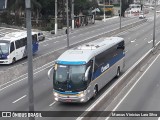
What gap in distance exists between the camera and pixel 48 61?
36.9 metres

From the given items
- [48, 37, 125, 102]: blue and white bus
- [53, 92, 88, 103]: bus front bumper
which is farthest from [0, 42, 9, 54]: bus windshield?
[53, 92, 88, 103]: bus front bumper

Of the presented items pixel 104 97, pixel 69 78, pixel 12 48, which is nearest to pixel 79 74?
pixel 69 78

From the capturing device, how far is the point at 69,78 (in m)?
21.3

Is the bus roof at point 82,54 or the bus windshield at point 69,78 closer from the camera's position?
the bus windshield at point 69,78

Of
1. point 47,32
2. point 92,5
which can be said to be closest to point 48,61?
point 47,32

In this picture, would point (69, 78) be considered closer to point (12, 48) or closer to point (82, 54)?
point (82, 54)

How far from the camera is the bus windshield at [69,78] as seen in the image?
21.2 metres

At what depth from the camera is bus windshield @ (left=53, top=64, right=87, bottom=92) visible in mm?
21250

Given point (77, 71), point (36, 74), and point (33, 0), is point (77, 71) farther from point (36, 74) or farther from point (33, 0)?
point (33, 0)

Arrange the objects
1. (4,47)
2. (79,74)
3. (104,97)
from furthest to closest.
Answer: (4,47), (79,74), (104,97)

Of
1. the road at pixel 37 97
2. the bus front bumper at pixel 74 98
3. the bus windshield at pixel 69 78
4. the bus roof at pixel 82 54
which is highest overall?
the bus roof at pixel 82 54

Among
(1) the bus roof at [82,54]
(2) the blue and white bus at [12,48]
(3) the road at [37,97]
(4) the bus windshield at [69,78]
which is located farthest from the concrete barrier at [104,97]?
(2) the blue and white bus at [12,48]

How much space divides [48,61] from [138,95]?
583 inches

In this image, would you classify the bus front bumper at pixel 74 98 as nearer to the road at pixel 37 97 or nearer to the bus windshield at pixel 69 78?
the bus windshield at pixel 69 78
